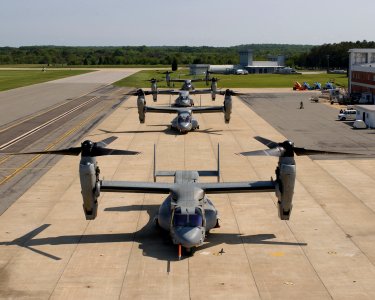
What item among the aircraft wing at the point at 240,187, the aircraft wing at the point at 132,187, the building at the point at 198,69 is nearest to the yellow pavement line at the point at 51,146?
the aircraft wing at the point at 132,187

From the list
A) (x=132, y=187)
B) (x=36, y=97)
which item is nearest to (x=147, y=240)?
(x=132, y=187)

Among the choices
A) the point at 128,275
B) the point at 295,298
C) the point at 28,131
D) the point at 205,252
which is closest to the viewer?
the point at 295,298

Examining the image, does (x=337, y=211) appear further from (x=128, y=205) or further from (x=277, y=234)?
(x=128, y=205)

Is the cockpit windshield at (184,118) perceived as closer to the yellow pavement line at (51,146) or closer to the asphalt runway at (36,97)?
the yellow pavement line at (51,146)

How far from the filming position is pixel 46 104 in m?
106

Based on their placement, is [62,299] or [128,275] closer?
[62,299]

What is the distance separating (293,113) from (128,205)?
57.8 m

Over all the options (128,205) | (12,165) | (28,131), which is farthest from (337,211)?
(28,131)

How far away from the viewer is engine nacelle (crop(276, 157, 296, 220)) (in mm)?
27266

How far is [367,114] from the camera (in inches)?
2822

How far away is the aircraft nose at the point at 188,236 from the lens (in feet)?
85.2

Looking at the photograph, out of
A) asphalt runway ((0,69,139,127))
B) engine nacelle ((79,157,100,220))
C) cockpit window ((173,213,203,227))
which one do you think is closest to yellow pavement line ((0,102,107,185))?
asphalt runway ((0,69,139,127))

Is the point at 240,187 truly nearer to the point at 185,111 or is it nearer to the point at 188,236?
the point at 188,236

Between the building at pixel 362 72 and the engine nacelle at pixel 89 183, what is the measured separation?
269 ft
